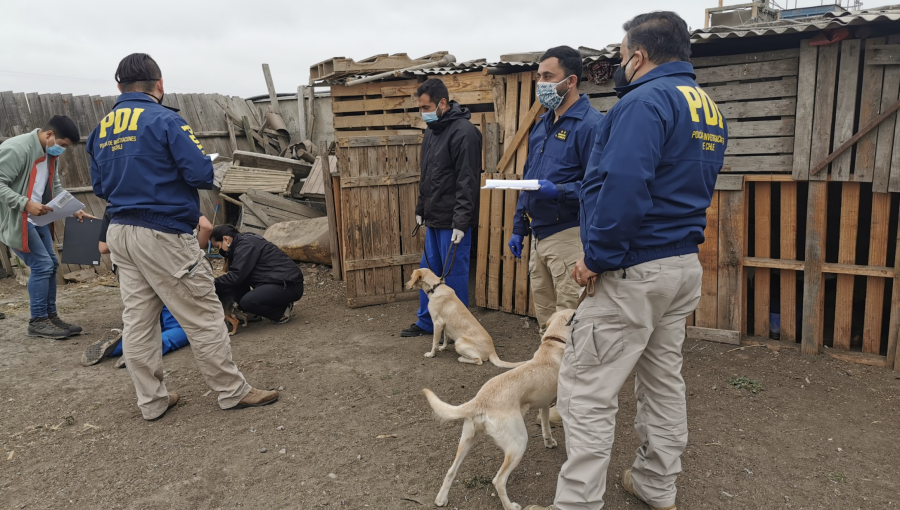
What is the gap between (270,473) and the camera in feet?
11.6

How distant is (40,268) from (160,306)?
126 inches

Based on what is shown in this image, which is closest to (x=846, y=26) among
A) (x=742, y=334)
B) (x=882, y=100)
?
(x=882, y=100)

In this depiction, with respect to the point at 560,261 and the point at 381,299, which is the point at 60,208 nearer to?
the point at 381,299

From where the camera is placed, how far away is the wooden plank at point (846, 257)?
188 inches

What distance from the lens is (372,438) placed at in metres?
3.91

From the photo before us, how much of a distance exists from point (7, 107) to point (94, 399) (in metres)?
7.04

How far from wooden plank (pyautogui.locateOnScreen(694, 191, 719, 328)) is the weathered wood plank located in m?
0.96

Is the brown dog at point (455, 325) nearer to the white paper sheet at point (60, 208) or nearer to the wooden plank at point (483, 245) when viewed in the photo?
the wooden plank at point (483, 245)

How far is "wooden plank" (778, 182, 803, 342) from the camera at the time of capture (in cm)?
504

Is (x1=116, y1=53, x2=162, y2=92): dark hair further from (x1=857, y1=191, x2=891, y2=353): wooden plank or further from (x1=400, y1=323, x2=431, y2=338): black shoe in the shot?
(x1=857, y1=191, x2=891, y2=353): wooden plank

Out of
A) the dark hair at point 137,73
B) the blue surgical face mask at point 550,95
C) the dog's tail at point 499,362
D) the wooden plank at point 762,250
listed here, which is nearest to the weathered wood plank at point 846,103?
the wooden plank at point 762,250

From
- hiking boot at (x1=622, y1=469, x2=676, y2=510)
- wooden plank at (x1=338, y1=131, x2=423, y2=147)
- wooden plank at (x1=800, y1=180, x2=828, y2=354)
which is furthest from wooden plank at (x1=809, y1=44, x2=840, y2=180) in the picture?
wooden plank at (x1=338, y1=131, x2=423, y2=147)

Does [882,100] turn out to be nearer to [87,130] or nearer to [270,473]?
[270,473]

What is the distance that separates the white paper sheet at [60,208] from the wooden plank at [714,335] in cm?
648
